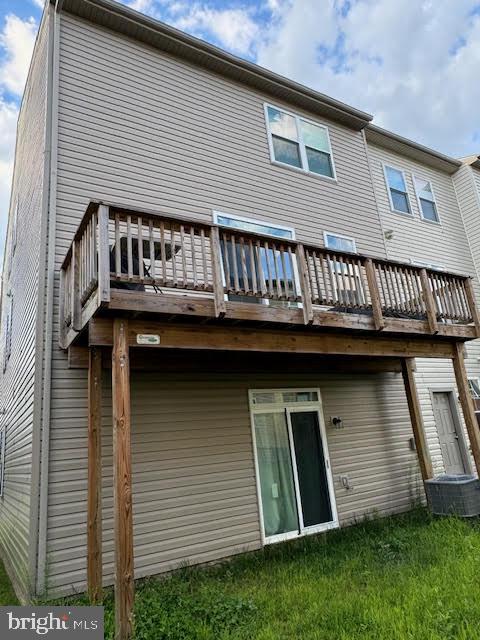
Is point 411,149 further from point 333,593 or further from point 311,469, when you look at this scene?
point 333,593

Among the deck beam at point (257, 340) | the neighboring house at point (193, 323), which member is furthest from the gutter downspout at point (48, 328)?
the deck beam at point (257, 340)

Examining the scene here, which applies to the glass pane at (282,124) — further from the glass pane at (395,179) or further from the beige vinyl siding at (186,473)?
the beige vinyl siding at (186,473)

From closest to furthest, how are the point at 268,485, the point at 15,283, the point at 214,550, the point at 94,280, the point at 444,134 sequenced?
the point at 94,280 < the point at 214,550 < the point at 268,485 < the point at 15,283 < the point at 444,134

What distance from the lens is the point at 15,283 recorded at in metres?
8.51

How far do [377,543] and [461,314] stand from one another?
380 cm

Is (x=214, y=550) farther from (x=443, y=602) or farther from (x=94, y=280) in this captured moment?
(x=94, y=280)

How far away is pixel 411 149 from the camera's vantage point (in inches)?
442

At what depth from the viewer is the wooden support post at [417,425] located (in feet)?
22.6

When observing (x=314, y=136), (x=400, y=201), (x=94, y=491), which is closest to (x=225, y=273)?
(x=94, y=491)

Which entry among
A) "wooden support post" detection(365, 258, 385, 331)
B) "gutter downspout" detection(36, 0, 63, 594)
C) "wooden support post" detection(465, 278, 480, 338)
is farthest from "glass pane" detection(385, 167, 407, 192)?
"gutter downspout" detection(36, 0, 63, 594)

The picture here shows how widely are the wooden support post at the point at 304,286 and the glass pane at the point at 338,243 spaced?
3112 millimetres

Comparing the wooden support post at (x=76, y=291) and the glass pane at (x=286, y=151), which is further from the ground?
the glass pane at (x=286, y=151)

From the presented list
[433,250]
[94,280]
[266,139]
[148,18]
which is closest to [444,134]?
[433,250]

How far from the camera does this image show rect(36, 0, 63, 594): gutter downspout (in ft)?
13.9
